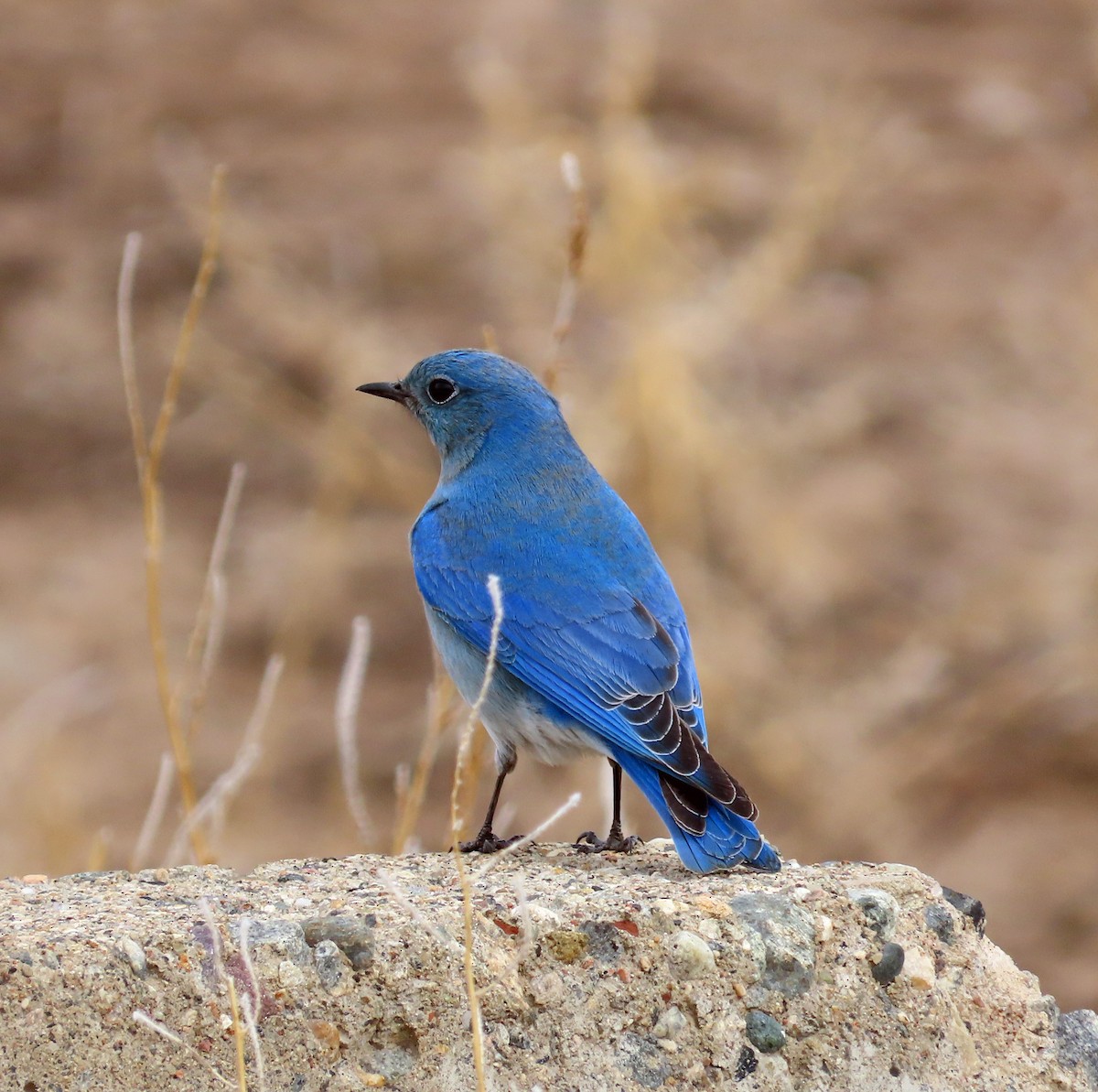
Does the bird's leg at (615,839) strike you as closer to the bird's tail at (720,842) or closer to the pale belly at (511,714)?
the pale belly at (511,714)

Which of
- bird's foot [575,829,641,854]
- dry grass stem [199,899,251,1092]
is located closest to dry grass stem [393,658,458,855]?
bird's foot [575,829,641,854]

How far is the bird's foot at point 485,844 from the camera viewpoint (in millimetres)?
3912

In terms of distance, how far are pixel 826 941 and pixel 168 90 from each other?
896 cm

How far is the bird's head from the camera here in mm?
4395

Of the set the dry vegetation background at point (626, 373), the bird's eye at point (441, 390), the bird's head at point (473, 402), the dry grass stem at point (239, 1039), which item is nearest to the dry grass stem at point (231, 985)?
the dry grass stem at point (239, 1039)

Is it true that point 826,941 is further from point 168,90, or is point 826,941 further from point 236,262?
point 168,90

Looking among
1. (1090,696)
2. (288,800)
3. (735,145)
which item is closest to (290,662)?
(288,800)

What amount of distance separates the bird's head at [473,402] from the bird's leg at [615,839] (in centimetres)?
88

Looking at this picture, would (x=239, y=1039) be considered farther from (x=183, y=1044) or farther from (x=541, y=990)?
(x=541, y=990)

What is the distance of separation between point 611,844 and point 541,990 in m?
1.07

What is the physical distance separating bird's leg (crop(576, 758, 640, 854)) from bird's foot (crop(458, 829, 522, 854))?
0.18 metres

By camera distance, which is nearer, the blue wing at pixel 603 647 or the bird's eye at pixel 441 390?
the blue wing at pixel 603 647

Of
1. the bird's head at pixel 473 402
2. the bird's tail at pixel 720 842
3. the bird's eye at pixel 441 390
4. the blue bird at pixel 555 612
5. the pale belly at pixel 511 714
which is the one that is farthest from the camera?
the bird's eye at pixel 441 390

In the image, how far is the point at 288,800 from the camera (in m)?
7.48
